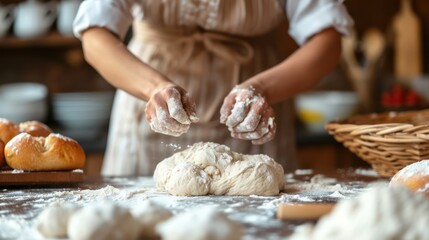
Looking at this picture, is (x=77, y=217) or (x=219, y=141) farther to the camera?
(x=219, y=141)

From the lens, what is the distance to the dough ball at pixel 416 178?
1.20 m

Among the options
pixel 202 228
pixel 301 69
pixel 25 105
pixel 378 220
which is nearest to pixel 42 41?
pixel 25 105

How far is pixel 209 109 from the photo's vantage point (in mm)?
1979

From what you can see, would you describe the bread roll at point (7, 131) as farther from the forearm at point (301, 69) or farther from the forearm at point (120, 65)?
the forearm at point (301, 69)

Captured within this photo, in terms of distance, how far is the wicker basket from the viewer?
1444mm

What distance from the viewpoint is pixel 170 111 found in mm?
1430

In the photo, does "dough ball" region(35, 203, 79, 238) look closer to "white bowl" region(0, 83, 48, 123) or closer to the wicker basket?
the wicker basket

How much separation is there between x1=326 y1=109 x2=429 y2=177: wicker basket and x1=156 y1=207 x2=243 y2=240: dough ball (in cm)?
68

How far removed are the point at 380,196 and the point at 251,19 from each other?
117 centimetres

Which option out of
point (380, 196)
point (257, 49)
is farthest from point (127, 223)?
point (257, 49)

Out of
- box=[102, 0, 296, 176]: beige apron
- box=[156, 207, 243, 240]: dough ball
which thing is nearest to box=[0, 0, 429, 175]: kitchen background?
box=[102, 0, 296, 176]: beige apron

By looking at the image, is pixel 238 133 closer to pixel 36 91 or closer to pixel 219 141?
pixel 219 141

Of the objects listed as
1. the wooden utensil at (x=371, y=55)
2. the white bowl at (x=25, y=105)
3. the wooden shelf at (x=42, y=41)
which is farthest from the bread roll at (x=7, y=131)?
the wooden utensil at (x=371, y=55)

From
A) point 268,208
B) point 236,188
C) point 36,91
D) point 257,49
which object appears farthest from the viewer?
point 36,91
